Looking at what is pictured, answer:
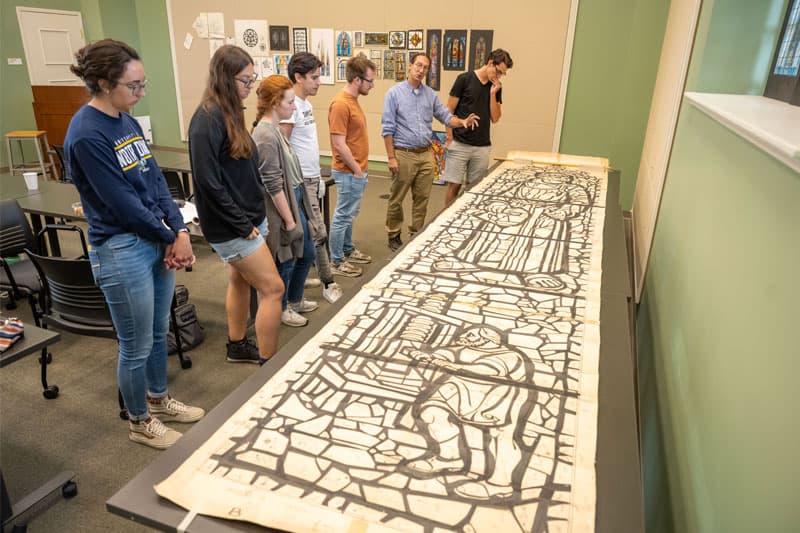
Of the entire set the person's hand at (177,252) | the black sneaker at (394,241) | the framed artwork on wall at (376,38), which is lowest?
the black sneaker at (394,241)

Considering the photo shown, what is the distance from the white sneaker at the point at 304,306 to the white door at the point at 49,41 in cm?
669

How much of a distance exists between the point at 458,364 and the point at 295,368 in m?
0.42

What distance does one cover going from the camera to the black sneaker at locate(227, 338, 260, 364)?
2.76 meters

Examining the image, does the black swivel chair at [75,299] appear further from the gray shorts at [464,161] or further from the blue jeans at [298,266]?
the gray shorts at [464,161]

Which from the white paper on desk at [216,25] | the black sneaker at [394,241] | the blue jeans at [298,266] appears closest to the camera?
the blue jeans at [298,266]

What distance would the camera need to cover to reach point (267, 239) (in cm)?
251

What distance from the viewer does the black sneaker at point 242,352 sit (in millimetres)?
2758

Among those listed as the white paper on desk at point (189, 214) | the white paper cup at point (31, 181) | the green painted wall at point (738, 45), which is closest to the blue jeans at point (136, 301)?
the white paper on desk at point (189, 214)

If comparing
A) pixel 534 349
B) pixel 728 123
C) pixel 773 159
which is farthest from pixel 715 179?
pixel 534 349

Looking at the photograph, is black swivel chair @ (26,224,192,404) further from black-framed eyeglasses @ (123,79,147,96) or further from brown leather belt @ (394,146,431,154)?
brown leather belt @ (394,146,431,154)

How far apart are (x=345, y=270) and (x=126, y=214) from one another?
229 centimetres

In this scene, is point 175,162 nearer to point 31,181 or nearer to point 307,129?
point 31,181

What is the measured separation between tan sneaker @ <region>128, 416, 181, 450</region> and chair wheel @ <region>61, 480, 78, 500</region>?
0.90ft

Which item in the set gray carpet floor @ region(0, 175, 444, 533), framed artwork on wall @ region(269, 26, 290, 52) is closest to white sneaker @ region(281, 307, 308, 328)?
gray carpet floor @ region(0, 175, 444, 533)
